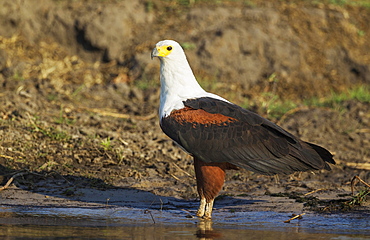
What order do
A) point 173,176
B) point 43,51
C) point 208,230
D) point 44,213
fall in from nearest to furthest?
point 208,230 < point 44,213 < point 173,176 < point 43,51

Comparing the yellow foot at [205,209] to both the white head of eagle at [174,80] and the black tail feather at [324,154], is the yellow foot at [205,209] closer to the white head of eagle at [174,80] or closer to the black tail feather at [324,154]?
the white head of eagle at [174,80]

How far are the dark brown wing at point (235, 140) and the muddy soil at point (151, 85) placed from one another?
1.68 feet

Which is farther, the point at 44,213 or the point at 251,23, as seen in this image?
the point at 251,23

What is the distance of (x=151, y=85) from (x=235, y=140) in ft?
15.9

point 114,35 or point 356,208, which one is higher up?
point 114,35

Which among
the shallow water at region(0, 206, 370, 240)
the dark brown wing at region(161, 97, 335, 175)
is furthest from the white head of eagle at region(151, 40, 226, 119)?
the shallow water at region(0, 206, 370, 240)

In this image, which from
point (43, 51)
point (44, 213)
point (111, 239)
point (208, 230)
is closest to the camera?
point (111, 239)

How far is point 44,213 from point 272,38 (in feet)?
24.1

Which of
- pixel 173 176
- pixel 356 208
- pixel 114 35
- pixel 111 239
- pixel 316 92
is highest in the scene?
pixel 114 35

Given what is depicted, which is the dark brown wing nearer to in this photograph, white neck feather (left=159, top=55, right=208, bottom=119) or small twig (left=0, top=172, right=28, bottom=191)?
white neck feather (left=159, top=55, right=208, bottom=119)

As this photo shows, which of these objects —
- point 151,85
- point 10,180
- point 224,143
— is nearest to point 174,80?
point 224,143

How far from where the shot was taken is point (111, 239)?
15.2ft

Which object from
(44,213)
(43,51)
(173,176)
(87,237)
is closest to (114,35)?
(43,51)

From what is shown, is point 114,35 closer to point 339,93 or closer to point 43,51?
point 43,51
